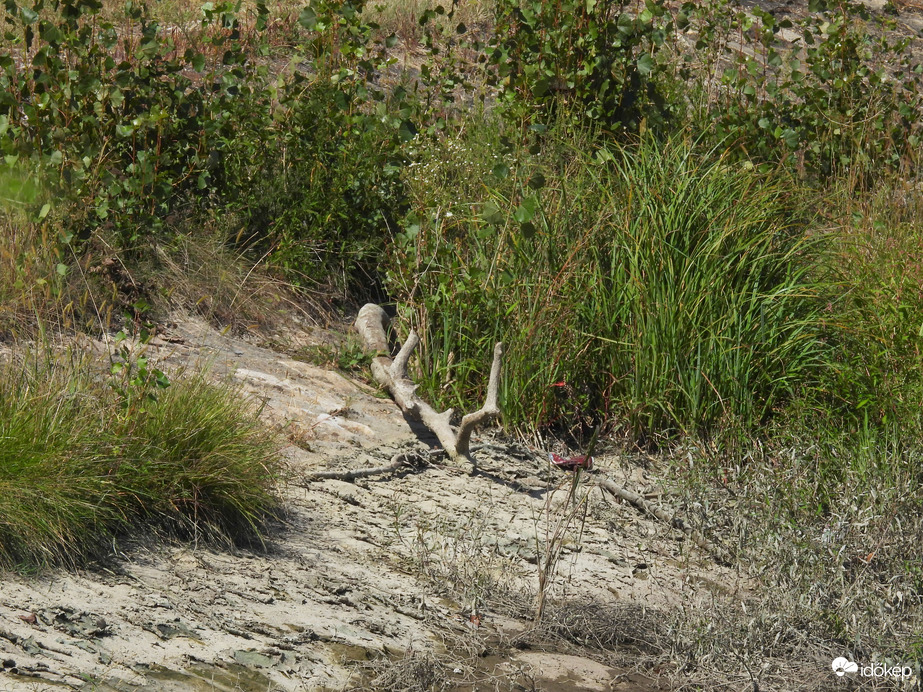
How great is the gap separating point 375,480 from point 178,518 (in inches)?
47.1

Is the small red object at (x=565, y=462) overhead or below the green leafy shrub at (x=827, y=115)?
below

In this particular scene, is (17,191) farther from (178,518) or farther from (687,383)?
(687,383)

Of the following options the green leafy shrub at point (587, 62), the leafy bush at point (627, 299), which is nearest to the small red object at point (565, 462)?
the leafy bush at point (627, 299)

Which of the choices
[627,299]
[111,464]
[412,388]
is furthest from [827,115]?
[111,464]

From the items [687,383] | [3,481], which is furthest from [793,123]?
[3,481]

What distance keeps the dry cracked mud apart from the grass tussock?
0.11 meters

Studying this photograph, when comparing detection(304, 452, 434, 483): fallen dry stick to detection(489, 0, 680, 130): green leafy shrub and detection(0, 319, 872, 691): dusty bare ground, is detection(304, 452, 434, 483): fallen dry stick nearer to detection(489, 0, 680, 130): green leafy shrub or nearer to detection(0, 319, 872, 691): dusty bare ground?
detection(0, 319, 872, 691): dusty bare ground

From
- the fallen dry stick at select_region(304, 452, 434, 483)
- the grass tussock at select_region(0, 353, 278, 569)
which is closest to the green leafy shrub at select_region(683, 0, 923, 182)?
the fallen dry stick at select_region(304, 452, 434, 483)

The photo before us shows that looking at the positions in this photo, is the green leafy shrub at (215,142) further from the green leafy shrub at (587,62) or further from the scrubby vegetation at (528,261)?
the green leafy shrub at (587,62)

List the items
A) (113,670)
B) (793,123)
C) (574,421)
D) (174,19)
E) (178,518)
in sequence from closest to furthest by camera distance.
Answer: (113,670) → (178,518) → (574,421) → (793,123) → (174,19)

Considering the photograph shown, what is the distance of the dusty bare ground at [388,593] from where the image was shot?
316cm

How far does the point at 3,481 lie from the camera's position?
11.1ft

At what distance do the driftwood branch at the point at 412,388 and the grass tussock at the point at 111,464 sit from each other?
44.4 inches

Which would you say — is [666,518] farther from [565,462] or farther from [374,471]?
[374,471]
